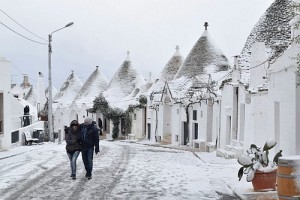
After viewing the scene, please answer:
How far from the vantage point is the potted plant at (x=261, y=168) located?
8867 millimetres

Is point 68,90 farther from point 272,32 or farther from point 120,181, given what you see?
point 120,181

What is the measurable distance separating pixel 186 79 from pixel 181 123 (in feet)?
13.3

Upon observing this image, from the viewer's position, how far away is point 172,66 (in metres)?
41.3

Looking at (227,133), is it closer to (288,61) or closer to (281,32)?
(281,32)

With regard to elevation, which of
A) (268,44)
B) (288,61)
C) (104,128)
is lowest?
(104,128)

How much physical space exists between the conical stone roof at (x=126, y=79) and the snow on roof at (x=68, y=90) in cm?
926

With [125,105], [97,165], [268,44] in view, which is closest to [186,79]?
[125,105]

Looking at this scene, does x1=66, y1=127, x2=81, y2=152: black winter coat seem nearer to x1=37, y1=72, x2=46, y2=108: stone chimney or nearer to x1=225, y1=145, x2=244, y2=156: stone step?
x1=225, y1=145, x2=244, y2=156: stone step

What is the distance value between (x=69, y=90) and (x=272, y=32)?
143 feet

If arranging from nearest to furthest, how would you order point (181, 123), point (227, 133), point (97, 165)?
point (97, 165) < point (227, 133) < point (181, 123)

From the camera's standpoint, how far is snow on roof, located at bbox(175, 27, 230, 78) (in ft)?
109

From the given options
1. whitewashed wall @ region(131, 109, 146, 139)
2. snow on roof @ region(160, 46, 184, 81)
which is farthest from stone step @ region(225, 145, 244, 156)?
whitewashed wall @ region(131, 109, 146, 139)

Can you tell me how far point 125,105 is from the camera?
4447 cm

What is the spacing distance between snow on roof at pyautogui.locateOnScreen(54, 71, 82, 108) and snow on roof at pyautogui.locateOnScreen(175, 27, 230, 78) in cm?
2564
